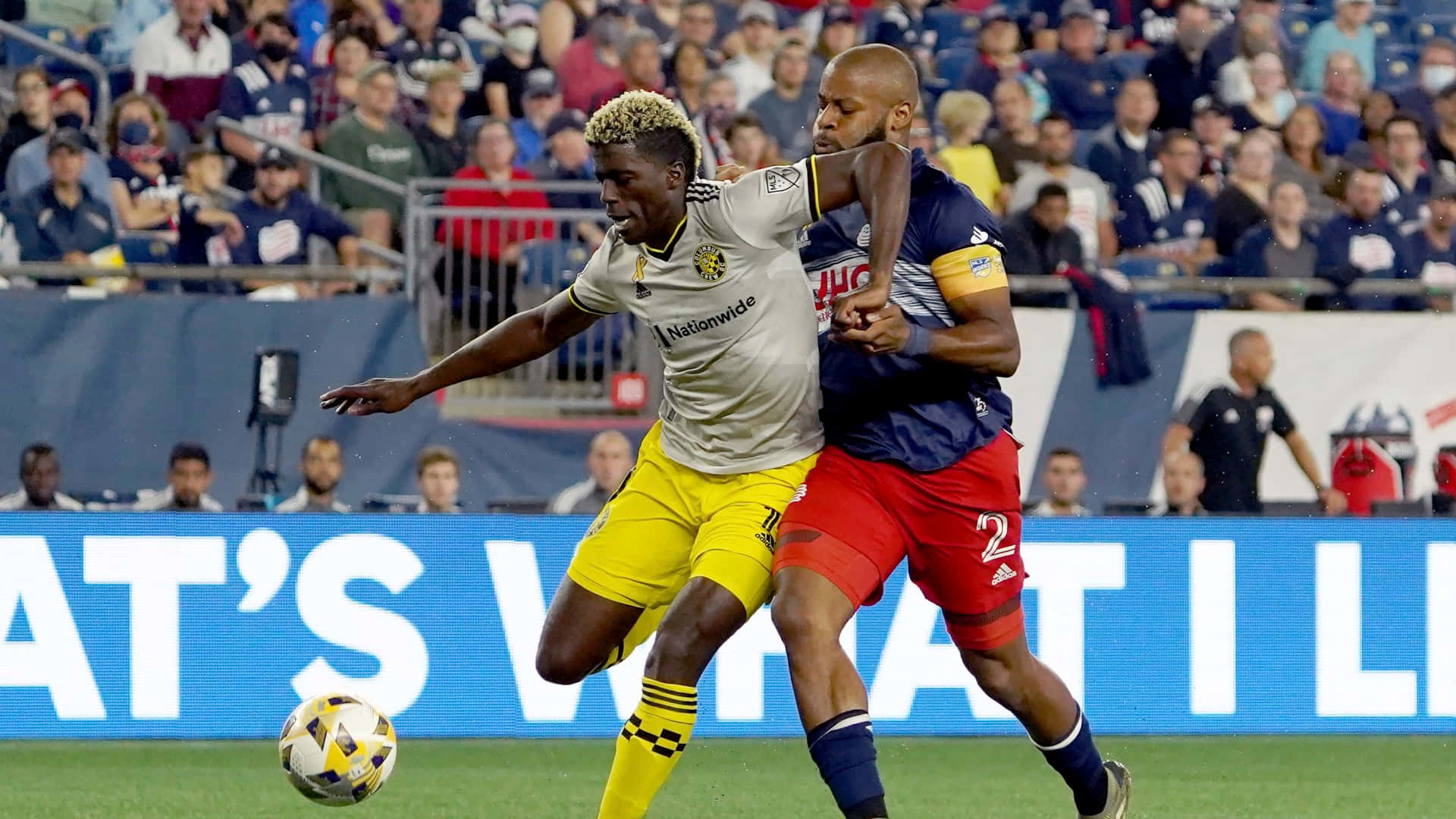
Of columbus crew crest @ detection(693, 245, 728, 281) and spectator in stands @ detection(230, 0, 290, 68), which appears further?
spectator in stands @ detection(230, 0, 290, 68)

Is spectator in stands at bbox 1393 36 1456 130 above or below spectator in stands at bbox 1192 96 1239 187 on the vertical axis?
above

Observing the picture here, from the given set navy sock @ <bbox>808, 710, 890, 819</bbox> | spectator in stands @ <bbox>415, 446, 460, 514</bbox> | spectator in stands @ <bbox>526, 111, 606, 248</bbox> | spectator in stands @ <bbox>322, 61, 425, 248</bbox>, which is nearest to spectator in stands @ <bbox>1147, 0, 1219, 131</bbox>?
spectator in stands @ <bbox>526, 111, 606, 248</bbox>

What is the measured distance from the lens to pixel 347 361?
1015 cm

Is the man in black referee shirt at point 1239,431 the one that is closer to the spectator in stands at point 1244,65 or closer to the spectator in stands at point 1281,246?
Answer: the spectator in stands at point 1281,246

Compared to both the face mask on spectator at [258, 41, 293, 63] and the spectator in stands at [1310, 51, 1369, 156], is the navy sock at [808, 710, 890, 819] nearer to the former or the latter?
the face mask on spectator at [258, 41, 293, 63]

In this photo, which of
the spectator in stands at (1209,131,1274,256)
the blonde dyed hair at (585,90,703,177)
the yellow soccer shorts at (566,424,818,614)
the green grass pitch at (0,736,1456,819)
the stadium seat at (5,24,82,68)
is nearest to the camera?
the blonde dyed hair at (585,90,703,177)

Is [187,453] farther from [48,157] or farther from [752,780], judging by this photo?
[752,780]

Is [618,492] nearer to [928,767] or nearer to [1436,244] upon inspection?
[928,767]

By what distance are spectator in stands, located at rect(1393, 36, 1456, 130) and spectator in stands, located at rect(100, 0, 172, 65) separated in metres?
7.76

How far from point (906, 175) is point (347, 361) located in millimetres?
5652

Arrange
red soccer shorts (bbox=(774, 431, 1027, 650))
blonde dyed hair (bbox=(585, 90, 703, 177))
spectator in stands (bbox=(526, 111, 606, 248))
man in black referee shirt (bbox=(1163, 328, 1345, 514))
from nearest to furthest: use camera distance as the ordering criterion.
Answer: blonde dyed hair (bbox=(585, 90, 703, 177)) < red soccer shorts (bbox=(774, 431, 1027, 650)) < man in black referee shirt (bbox=(1163, 328, 1345, 514)) < spectator in stands (bbox=(526, 111, 606, 248))

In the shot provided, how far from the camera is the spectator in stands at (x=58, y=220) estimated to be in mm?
10484

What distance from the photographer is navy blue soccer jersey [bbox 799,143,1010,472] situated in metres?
5.27

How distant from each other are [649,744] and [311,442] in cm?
492
